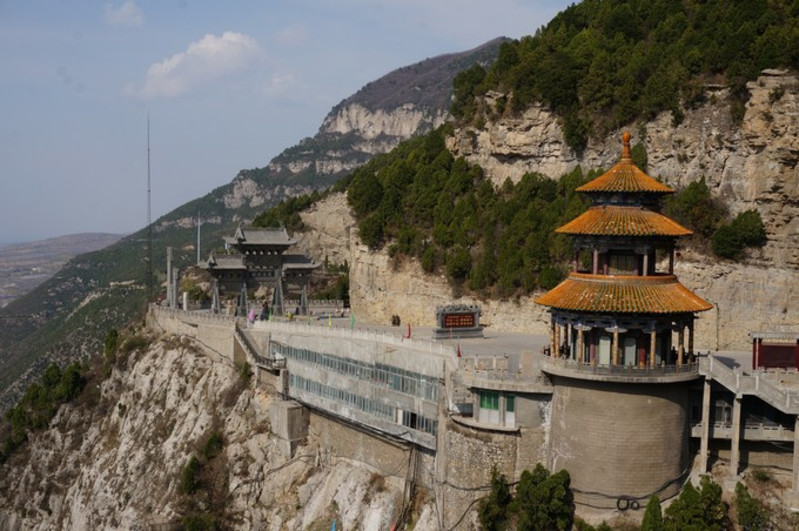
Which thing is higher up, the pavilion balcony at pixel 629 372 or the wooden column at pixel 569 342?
the wooden column at pixel 569 342

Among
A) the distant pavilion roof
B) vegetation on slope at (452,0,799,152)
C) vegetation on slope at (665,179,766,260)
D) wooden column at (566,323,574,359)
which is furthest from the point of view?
the distant pavilion roof

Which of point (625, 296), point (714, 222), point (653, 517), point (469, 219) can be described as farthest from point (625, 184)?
point (469, 219)

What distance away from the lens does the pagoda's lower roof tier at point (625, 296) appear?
114ft

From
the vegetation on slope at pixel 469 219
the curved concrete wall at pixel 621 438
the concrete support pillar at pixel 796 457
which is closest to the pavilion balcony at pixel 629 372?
the curved concrete wall at pixel 621 438

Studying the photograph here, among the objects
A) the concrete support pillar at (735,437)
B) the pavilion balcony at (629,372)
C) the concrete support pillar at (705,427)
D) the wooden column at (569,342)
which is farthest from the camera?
the wooden column at (569,342)

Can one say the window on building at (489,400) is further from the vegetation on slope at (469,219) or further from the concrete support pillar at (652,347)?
the vegetation on slope at (469,219)

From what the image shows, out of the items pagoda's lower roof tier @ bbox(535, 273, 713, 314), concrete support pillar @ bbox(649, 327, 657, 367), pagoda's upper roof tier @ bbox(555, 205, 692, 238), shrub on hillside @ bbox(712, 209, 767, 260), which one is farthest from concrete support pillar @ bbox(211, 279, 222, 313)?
concrete support pillar @ bbox(649, 327, 657, 367)

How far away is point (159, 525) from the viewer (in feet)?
179

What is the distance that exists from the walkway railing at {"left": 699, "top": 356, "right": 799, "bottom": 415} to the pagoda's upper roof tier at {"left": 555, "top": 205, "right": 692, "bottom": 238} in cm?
543

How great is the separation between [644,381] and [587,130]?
31.8 metres

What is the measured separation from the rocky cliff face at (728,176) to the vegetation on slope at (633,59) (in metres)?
1.15

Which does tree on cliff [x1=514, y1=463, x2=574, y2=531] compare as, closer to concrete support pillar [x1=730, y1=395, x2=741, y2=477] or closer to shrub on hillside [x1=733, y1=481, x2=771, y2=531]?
shrub on hillside [x1=733, y1=481, x2=771, y2=531]

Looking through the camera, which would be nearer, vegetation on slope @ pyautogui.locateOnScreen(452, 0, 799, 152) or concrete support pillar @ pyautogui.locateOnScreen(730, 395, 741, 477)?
concrete support pillar @ pyautogui.locateOnScreen(730, 395, 741, 477)

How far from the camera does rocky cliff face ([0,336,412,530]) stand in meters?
48.7
